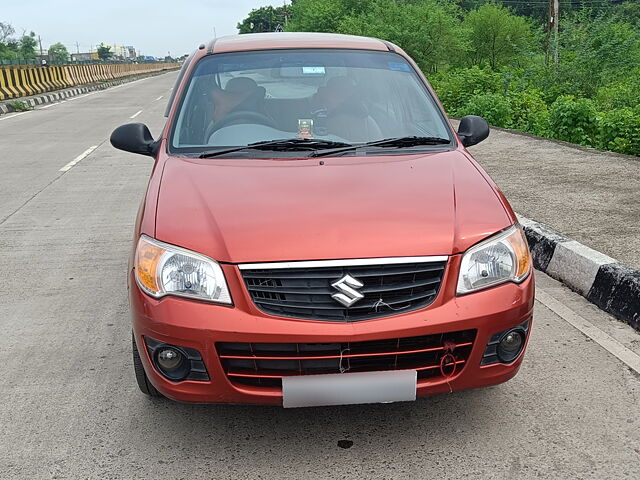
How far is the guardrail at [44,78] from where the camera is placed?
2617cm

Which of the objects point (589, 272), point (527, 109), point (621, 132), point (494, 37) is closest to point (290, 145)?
point (589, 272)

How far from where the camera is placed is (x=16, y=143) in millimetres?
13109

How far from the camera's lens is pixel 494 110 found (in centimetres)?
1343


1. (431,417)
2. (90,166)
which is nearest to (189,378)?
(431,417)

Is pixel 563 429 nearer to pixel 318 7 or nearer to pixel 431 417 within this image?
pixel 431 417

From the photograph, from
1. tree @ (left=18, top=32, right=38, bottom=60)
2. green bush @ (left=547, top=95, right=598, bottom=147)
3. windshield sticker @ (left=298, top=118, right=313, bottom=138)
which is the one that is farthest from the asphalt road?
tree @ (left=18, top=32, right=38, bottom=60)

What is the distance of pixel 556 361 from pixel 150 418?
76.0 inches

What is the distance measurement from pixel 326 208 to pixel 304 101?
4.18 ft

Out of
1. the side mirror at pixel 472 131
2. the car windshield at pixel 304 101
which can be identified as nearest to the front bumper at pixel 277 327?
the car windshield at pixel 304 101

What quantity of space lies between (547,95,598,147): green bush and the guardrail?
2024cm

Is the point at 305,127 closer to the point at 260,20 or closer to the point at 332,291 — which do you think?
the point at 332,291

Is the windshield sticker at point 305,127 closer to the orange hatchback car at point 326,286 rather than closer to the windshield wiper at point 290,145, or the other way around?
the windshield wiper at point 290,145

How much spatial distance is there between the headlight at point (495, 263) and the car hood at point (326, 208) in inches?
1.7

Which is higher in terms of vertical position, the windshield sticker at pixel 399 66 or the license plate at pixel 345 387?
the windshield sticker at pixel 399 66
